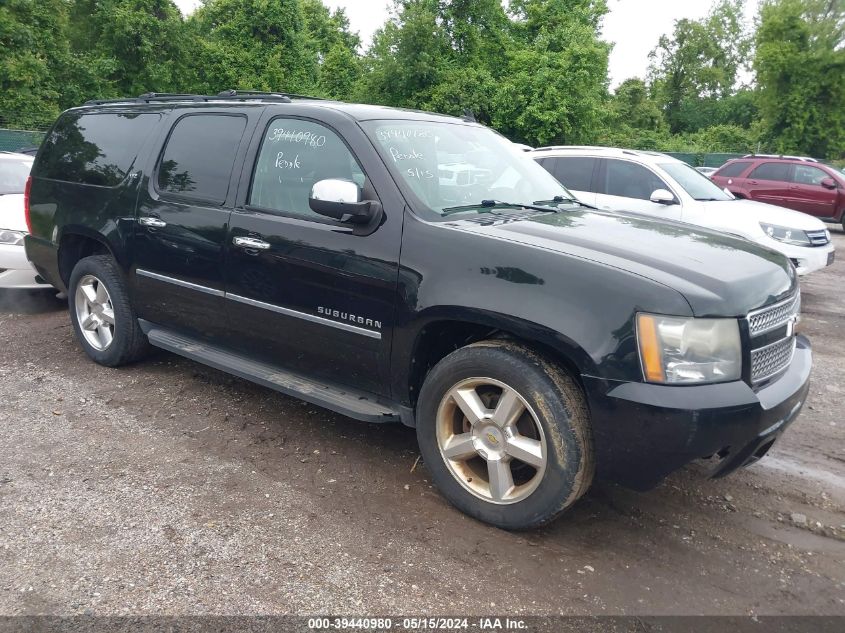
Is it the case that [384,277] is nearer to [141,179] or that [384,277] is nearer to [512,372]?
[512,372]

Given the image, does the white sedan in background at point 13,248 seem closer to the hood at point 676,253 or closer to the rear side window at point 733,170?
the hood at point 676,253

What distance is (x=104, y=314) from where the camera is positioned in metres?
5.14

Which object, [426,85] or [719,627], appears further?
[426,85]

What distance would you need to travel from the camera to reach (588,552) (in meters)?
3.08

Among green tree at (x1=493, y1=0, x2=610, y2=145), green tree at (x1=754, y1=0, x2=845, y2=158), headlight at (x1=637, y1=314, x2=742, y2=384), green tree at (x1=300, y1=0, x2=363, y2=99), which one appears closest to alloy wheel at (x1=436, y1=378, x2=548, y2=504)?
headlight at (x1=637, y1=314, x2=742, y2=384)

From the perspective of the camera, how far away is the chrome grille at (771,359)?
9.55 feet

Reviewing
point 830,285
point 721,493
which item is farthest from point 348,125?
point 830,285

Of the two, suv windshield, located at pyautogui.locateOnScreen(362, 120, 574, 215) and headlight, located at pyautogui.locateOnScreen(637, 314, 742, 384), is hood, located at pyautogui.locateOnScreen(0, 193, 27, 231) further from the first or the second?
headlight, located at pyautogui.locateOnScreen(637, 314, 742, 384)

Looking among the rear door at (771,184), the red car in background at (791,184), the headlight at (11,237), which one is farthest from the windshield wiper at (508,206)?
the rear door at (771,184)

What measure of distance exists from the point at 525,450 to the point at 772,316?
1.26m

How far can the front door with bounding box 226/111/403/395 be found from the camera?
3.44 m

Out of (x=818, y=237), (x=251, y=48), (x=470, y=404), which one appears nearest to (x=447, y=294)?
(x=470, y=404)

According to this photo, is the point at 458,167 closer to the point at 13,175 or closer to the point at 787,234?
the point at 787,234

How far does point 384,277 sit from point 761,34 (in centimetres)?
3123
